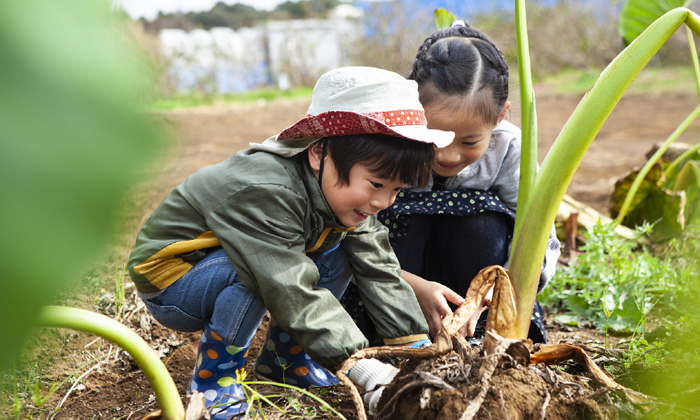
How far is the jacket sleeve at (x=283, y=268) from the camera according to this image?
1.12m

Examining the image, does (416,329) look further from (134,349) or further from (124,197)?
(124,197)

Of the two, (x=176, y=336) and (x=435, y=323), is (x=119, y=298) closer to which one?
(x=176, y=336)

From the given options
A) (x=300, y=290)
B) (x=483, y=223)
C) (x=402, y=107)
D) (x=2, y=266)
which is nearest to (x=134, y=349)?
(x=300, y=290)

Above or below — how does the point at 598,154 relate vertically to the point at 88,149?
below

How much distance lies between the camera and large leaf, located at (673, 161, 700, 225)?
242 centimetres

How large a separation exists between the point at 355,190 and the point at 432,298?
42cm

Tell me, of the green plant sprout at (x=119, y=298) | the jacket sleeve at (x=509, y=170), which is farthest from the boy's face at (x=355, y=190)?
the green plant sprout at (x=119, y=298)

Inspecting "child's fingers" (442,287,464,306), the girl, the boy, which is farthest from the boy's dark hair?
"child's fingers" (442,287,464,306)

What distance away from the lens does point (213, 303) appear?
1250 mm

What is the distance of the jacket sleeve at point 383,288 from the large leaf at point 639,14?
200 cm

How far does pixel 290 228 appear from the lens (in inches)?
47.1

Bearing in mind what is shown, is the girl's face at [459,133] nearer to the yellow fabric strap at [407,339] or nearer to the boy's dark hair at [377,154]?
the boy's dark hair at [377,154]

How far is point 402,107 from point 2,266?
107 centimetres

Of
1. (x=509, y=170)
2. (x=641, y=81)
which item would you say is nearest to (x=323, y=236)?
(x=509, y=170)
